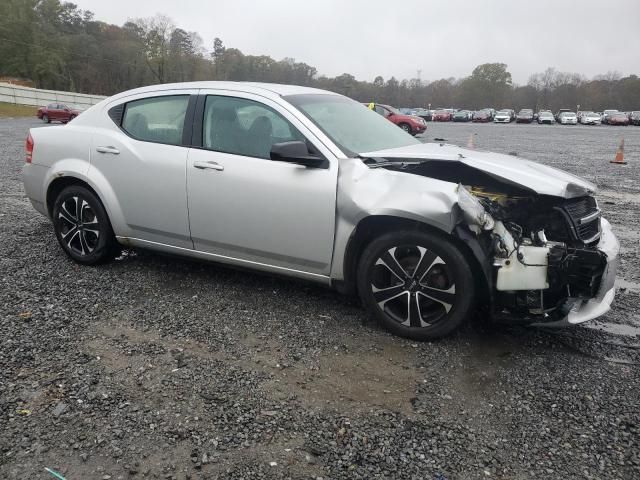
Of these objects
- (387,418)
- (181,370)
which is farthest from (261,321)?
(387,418)

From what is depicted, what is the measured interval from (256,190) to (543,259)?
2.00 m

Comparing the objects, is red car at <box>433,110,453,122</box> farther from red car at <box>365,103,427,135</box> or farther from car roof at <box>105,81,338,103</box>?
car roof at <box>105,81,338,103</box>

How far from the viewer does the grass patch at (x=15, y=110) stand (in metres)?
42.0

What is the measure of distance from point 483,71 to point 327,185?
119203 millimetres

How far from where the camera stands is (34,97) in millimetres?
51312

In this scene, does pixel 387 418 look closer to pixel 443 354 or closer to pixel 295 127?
pixel 443 354

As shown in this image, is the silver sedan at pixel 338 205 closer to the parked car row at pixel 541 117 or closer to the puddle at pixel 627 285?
the puddle at pixel 627 285

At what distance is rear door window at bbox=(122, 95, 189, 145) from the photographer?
4.24m

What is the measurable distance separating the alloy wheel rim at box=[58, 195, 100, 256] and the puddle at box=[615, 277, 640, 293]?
4.73 m

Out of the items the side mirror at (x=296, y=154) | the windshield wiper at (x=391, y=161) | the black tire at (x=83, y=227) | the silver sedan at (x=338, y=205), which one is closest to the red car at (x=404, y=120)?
the silver sedan at (x=338, y=205)

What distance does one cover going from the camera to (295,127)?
3814mm

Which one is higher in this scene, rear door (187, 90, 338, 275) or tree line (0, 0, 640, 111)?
tree line (0, 0, 640, 111)

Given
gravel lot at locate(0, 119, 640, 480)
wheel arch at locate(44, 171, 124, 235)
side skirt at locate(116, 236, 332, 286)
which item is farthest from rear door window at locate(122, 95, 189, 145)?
gravel lot at locate(0, 119, 640, 480)

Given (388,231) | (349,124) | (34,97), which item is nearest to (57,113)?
(34,97)
